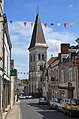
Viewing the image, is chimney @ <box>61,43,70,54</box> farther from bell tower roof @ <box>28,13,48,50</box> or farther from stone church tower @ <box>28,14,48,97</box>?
bell tower roof @ <box>28,13,48,50</box>

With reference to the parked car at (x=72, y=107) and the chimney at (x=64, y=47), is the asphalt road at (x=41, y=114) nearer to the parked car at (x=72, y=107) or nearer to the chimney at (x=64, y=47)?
the parked car at (x=72, y=107)

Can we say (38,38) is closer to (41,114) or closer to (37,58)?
(37,58)

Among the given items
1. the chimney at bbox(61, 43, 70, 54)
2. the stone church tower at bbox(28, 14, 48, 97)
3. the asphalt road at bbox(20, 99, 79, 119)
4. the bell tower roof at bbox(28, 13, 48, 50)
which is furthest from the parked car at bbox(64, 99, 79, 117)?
the bell tower roof at bbox(28, 13, 48, 50)

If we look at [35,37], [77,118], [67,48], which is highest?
[35,37]

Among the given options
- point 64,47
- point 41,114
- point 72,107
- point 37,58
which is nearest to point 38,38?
point 37,58

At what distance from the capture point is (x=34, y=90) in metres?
122

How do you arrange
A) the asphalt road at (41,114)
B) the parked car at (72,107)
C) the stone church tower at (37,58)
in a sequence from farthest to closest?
the stone church tower at (37,58) → the asphalt road at (41,114) → the parked car at (72,107)

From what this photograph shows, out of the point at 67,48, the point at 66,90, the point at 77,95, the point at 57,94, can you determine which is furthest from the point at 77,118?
the point at 57,94

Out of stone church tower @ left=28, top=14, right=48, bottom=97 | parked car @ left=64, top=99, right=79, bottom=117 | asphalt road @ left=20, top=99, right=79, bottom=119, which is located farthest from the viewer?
stone church tower @ left=28, top=14, right=48, bottom=97

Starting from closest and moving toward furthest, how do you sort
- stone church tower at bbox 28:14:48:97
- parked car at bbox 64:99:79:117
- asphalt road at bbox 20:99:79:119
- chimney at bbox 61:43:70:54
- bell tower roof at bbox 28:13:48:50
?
parked car at bbox 64:99:79:117, asphalt road at bbox 20:99:79:119, chimney at bbox 61:43:70:54, stone church tower at bbox 28:14:48:97, bell tower roof at bbox 28:13:48:50

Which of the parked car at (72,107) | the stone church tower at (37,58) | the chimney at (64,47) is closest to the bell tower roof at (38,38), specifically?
the stone church tower at (37,58)

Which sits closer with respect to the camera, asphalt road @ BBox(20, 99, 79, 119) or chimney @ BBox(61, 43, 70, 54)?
asphalt road @ BBox(20, 99, 79, 119)

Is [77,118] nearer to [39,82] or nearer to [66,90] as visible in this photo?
[66,90]

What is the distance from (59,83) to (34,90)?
62212 mm
